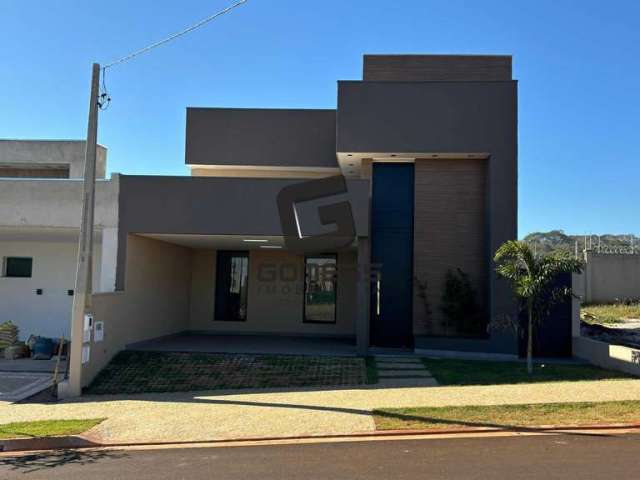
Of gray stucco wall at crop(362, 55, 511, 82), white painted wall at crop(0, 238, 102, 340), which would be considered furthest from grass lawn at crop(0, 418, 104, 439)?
gray stucco wall at crop(362, 55, 511, 82)

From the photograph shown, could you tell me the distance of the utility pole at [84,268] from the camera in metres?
11.3

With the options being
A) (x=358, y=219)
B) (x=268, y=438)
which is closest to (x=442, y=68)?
(x=358, y=219)

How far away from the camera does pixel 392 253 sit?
16141 mm

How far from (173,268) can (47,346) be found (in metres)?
4.17

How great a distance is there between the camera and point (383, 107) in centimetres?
1566

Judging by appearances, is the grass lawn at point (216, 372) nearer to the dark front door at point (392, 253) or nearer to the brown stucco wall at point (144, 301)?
the brown stucco wall at point (144, 301)

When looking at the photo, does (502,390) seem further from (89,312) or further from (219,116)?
(219,116)

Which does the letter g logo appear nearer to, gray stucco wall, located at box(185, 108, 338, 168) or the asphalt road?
gray stucco wall, located at box(185, 108, 338, 168)

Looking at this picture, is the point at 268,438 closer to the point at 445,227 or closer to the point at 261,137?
the point at 445,227

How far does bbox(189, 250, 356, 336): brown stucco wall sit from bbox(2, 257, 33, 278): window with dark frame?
5.16 m

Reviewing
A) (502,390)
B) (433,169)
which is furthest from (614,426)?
(433,169)

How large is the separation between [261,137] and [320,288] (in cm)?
Answer: 552

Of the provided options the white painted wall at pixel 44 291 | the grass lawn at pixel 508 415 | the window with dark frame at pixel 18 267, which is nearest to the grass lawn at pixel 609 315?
the grass lawn at pixel 508 415

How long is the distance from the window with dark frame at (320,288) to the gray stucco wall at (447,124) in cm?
458
